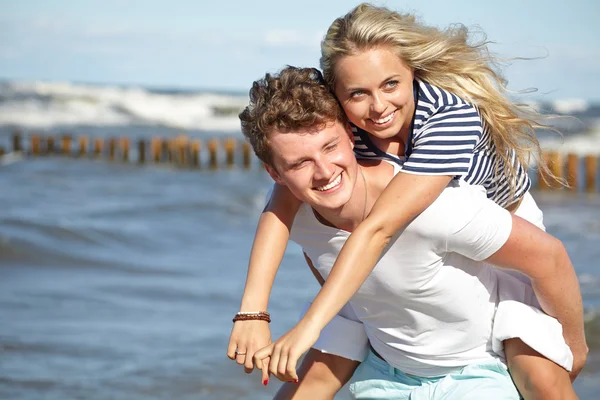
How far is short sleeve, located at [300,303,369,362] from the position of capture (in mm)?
3582

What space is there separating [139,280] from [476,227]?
7.00 meters

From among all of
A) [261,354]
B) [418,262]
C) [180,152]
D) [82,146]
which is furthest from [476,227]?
[82,146]

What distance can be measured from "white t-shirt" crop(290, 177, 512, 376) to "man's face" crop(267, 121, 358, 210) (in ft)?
0.66

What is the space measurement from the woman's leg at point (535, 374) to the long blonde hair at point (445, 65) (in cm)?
69

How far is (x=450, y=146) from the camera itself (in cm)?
319

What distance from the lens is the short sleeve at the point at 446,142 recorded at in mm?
3098

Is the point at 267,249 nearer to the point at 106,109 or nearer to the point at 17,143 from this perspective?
the point at 17,143

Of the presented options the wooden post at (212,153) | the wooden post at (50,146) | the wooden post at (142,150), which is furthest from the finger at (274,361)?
the wooden post at (50,146)

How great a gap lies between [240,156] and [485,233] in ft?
96.2

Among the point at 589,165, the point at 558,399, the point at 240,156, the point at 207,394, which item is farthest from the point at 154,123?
the point at 558,399

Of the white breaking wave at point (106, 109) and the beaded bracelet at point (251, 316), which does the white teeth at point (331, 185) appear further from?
the white breaking wave at point (106, 109)

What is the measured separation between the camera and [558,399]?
3.18 meters

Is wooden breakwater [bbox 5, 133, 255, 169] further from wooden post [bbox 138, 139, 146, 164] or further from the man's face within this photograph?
the man's face

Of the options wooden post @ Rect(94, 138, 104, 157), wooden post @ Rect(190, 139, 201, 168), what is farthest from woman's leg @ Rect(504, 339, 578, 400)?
wooden post @ Rect(94, 138, 104, 157)
